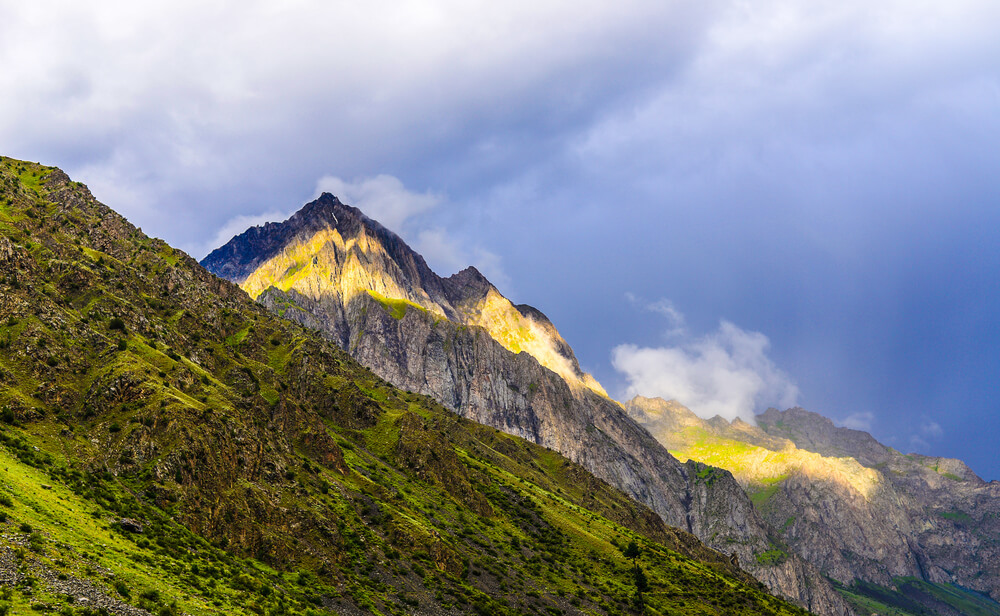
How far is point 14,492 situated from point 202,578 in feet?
58.0

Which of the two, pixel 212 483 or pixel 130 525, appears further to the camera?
pixel 212 483

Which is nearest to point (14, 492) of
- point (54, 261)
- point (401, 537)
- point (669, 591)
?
point (401, 537)

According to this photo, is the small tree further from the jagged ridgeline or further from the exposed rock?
the exposed rock

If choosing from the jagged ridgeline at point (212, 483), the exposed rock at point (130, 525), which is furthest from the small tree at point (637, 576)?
the exposed rock at point (130, 525)

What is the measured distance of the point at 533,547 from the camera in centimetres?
13375

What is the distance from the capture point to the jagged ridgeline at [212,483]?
177ft

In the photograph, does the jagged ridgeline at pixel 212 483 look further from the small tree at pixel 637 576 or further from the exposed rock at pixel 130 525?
the small tree at pixel 637 576

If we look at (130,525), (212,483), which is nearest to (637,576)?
(212,483)

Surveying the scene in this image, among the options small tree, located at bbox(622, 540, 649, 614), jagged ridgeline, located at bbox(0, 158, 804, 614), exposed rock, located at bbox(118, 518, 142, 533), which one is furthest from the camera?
small tree, located at bbox(622, 540, 649, 614)

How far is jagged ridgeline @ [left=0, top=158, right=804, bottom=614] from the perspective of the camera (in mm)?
53938

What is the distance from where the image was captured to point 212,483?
7494cm

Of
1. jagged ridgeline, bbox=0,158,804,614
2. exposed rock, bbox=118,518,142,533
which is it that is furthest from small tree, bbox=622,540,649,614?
exposed rock, bbox=118,518,142,533

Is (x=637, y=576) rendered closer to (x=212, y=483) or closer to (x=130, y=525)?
(x=212, y=483)

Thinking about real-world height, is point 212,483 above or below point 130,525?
above
